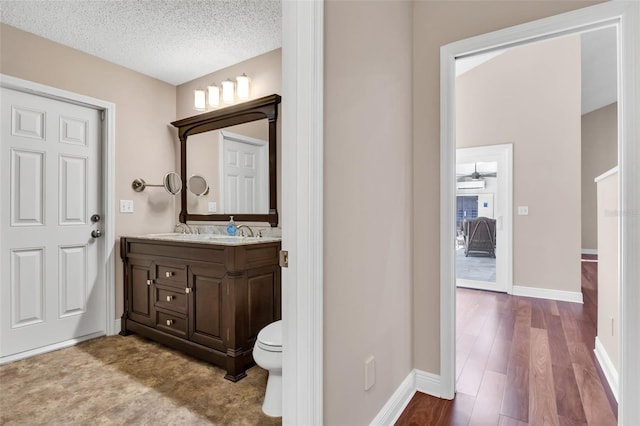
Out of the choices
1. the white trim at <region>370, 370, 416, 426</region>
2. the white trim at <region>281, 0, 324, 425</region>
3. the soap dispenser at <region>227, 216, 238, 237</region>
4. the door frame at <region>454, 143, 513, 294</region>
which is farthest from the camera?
the door frame at <region>454, 143, 513, 294</region>

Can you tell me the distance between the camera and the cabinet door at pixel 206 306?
219cm

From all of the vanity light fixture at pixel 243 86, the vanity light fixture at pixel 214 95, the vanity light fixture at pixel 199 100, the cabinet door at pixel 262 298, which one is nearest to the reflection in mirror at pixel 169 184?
the vanity light fixture at pixel 199 100

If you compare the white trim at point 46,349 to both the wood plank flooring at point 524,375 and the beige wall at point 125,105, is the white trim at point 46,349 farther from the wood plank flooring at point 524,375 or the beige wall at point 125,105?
the wood plank flooring at point 524,375

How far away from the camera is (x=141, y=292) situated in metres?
2.77

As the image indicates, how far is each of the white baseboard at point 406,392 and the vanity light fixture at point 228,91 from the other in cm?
257

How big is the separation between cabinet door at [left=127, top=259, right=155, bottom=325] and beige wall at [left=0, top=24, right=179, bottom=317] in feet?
0.66

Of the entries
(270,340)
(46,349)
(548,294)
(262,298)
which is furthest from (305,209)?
(548,294)

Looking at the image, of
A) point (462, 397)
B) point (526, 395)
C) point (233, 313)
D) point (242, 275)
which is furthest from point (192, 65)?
point (526, 395)

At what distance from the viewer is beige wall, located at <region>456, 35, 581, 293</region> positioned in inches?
155

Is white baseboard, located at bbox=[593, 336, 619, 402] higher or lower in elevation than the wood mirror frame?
lower

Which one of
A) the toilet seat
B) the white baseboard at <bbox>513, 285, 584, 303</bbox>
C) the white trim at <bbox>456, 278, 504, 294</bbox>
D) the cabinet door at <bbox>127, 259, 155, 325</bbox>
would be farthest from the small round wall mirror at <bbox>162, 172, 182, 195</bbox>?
the white baseboard at <bbox>513, 285, 584, 303</bbox>

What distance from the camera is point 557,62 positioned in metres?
4.04

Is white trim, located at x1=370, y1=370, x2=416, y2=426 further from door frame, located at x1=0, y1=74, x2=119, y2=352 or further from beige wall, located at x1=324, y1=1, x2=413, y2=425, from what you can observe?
door frame, located at x1=0, y1=74, x2=119, y2=352

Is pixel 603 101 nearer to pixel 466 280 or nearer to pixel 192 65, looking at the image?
pixel 466 280
